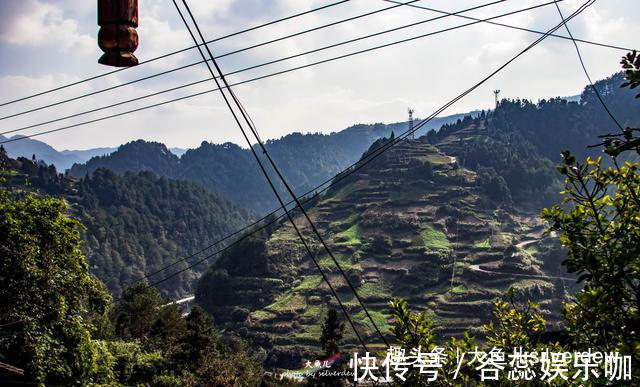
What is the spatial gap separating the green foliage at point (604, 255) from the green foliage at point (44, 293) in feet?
58.7

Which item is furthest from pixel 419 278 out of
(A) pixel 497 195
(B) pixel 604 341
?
(B) pixel 604 341

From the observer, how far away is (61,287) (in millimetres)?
19531

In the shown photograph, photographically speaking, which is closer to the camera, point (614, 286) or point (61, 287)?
point (614, 286)

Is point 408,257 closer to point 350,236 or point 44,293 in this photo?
point 350,236

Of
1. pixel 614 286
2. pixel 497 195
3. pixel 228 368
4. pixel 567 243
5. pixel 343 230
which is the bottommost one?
pixel 228 368

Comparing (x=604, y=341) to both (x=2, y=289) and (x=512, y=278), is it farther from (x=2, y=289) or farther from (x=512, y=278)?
(x=512, y=278)

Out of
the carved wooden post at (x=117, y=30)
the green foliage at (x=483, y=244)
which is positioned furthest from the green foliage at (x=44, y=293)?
the green foliage at (x=483, y=244)

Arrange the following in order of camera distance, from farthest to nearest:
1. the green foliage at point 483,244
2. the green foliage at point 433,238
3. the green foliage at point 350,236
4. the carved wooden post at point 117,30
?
the green foliage at point 350,236, the green foliage at point 433,238, the green foliage at point 483,244, the carved wooden post at point 117,30

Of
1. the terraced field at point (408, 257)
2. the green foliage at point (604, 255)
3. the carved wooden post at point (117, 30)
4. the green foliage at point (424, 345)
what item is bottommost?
the green foliage at point (424, 345)

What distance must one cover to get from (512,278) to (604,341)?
93.9 meters

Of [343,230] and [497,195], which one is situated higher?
[497,195]

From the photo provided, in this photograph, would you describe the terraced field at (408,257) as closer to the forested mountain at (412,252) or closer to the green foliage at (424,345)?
the forested mountain at (412,252)

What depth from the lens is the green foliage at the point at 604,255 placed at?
5.43 m

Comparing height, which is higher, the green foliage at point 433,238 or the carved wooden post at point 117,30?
the green foliage at point 433,238
